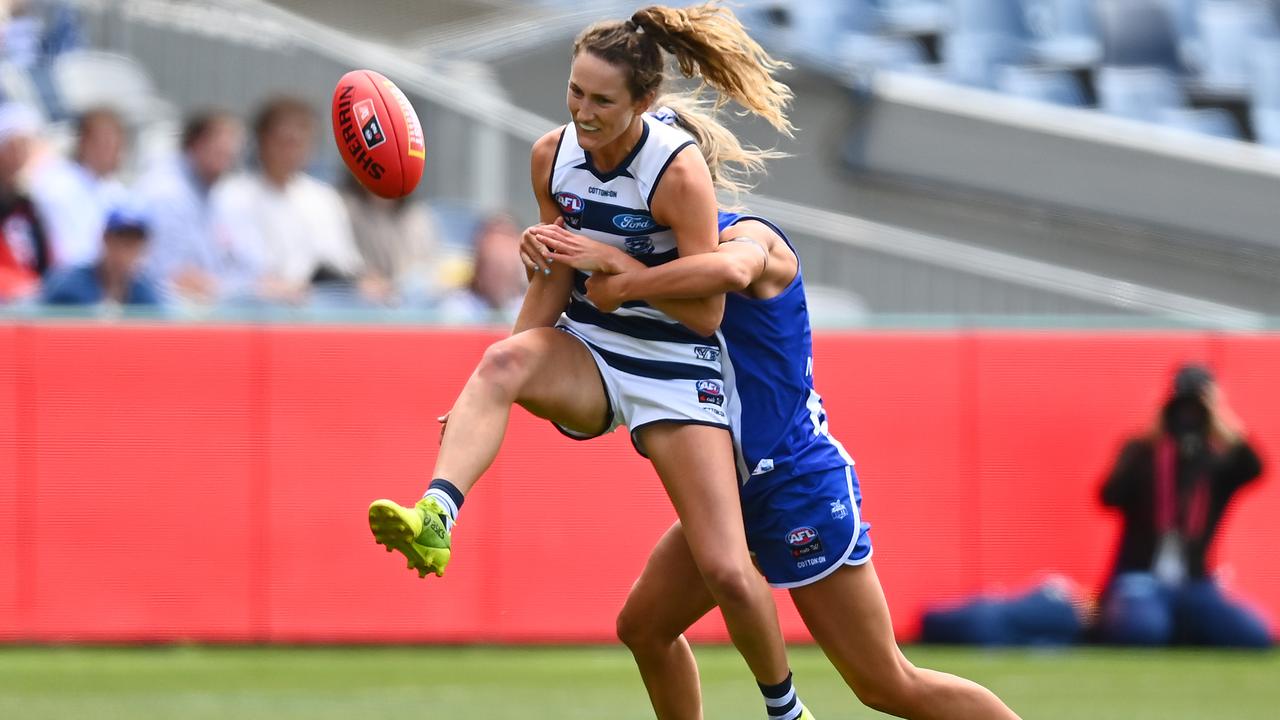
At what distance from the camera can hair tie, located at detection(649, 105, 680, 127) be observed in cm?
497

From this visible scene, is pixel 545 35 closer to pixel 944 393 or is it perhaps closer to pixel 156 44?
pixel 156 44

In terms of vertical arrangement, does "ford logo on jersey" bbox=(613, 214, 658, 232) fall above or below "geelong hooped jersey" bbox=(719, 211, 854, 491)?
above

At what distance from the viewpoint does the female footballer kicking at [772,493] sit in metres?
4.78

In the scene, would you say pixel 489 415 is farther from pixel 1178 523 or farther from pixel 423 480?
pixel 1178 523

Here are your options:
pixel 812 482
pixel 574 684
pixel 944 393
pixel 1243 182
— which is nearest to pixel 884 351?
pixel 944 393

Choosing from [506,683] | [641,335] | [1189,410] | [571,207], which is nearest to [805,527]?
[641,335]

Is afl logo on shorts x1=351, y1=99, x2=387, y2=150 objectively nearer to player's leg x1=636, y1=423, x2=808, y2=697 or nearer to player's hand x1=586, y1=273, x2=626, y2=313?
player's hand x1=586, y1=273, x2=626, y2=313

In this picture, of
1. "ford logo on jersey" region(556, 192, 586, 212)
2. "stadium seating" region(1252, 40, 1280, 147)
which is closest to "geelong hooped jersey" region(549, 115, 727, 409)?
"ford logo on jersey" region(556, 192, 586, 212)

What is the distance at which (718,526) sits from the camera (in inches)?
185

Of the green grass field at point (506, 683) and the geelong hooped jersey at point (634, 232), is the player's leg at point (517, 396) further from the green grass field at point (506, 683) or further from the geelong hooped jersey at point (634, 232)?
the green grass field at point (506, 683)

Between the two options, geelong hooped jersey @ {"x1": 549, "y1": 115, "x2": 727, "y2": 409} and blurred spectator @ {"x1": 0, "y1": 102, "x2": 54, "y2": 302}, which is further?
blurred spectator @ {"x1": 0, "y1": 102, "x2": 54, "y2": 302}

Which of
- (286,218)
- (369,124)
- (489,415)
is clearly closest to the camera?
(489,415)

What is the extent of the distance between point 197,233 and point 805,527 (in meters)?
6.11

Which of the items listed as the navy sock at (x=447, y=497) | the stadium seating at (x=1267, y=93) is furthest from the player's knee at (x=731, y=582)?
the stadium seating at (x=1267, y=93)
